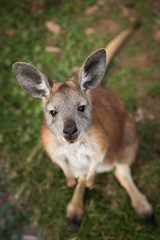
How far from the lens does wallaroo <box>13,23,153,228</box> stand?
7.91 ft

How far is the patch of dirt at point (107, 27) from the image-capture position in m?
4.82

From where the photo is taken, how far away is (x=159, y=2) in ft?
16.3

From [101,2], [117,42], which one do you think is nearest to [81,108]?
[117,42]

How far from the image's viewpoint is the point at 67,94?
2.45 m

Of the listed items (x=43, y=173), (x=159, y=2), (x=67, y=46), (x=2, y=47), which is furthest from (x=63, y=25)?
(x=43, y=173)

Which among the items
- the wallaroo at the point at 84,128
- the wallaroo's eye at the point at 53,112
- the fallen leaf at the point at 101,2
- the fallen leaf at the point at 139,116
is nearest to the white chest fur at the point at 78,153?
the wallaroo at the point at 84,128

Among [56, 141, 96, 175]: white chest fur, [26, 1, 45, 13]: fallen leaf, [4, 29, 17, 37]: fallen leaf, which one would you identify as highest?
[26, 1, 45, 13]: fallen leaf

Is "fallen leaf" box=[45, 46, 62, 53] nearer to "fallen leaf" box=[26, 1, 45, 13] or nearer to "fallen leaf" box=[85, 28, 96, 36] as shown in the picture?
"fallen leaf" box=[85, 28, 96, 36]

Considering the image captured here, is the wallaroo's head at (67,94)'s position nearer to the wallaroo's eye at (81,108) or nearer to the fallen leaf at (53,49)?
the wallaroo's eye at (81,108)

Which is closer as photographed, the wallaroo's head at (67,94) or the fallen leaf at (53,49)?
the wallaroo's head at (67,94)

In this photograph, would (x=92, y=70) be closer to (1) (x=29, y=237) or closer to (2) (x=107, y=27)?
(1) (x=29, y=237)

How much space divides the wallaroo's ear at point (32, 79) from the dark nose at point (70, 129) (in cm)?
45

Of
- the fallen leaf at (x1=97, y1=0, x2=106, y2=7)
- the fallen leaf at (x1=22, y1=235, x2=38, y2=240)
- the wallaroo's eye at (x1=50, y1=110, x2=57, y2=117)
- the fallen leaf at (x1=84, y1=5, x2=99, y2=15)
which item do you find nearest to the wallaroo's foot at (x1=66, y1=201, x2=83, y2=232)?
the fallen leaf at (x1=22, y1=235, x2=38, y2=240)

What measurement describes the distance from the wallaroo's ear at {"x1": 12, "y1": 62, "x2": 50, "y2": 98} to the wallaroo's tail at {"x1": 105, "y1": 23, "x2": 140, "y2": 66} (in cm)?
140
